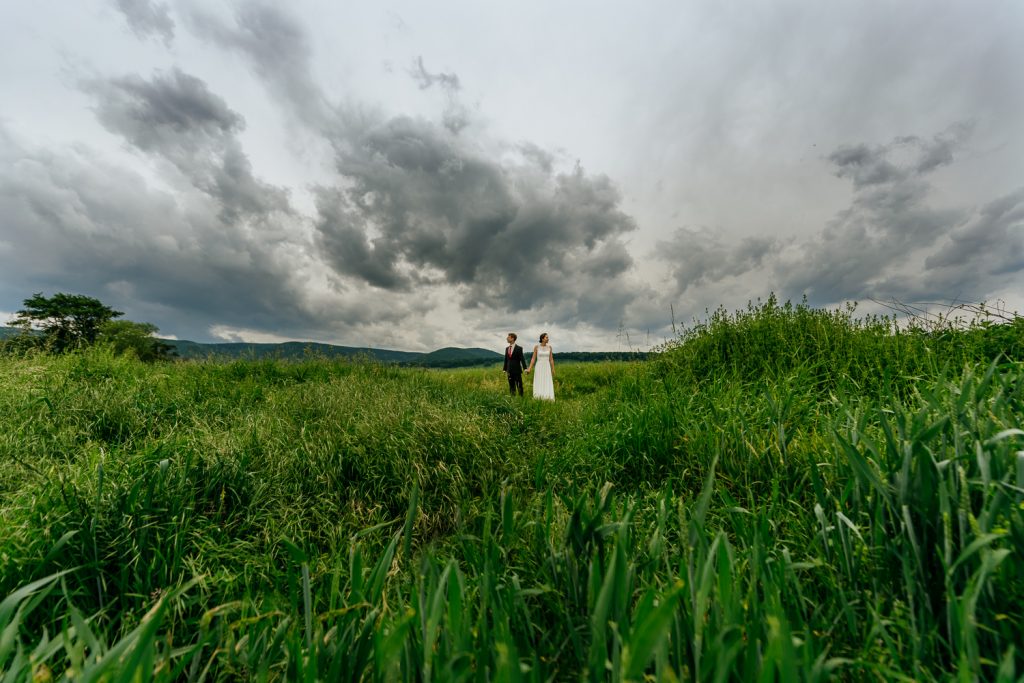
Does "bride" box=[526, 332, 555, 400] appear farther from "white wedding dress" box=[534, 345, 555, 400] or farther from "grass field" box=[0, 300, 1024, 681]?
"grass field" box=[0, 300, 1024, 681]

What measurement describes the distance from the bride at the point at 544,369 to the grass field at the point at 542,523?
427cm

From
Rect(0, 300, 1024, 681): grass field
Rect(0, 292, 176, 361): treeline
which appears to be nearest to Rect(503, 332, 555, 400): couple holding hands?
Rect(0, 300, 1024, 681): grass field

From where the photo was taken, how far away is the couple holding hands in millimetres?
11906

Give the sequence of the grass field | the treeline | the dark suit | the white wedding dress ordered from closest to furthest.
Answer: the grass field, the white wedding dress, the dark suit, the treeline

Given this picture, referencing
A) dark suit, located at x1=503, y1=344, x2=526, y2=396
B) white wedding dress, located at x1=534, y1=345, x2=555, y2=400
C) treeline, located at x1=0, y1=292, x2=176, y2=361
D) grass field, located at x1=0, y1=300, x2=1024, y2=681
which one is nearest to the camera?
grass field, located at x1=0, y1=300, x2=1024, y2=681

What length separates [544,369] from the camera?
12133 millimetres

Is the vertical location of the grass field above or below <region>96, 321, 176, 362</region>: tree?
below

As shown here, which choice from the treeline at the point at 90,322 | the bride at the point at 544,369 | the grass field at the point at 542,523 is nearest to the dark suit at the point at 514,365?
the bride at the point at 544,369

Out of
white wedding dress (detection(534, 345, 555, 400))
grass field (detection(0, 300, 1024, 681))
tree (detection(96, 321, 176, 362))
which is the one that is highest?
tree (detection(96, 321, 176, 362))

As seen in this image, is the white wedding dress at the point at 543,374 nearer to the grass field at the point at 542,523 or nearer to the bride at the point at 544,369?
the bride at the point at 544,369

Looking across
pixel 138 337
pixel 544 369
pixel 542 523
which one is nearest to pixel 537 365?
pixel 544 369

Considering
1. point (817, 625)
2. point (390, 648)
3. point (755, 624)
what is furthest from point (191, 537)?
point (817, 625)

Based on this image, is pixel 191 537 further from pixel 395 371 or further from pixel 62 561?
pixel 395 371

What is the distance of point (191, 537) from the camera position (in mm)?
2611
